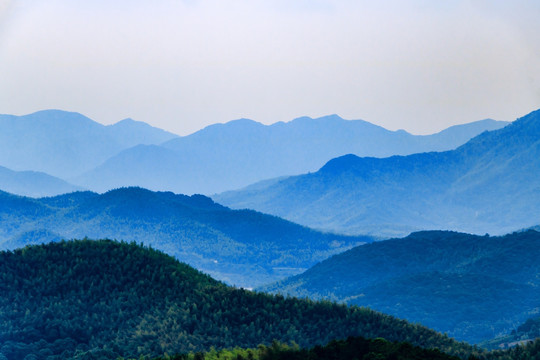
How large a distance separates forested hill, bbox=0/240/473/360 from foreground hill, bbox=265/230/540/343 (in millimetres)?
41915

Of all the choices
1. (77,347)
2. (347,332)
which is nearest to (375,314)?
(347,332)

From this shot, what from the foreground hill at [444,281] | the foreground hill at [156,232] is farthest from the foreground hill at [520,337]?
the foreground hill at [156,232]

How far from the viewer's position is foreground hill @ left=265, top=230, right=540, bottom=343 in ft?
318

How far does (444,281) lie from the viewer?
106 meters

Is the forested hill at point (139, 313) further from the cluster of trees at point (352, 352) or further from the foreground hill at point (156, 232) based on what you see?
the foreground hill at point (156, 232)

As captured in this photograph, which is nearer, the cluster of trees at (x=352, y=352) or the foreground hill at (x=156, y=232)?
the cluster of trees at (x=352, y=352)

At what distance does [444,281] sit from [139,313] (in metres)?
64.6

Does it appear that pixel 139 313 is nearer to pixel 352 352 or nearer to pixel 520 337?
pixel 352 352

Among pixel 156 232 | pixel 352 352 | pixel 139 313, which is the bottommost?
pixel 352 352

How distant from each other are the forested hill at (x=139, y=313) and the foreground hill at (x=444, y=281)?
41.9m

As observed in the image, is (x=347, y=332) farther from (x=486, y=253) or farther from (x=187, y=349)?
(x=486, y=253)

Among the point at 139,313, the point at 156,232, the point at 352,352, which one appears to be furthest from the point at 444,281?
the point at 156,232

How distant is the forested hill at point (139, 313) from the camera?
45.1 metres

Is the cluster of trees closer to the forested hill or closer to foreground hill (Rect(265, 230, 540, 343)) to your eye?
the forested hill
